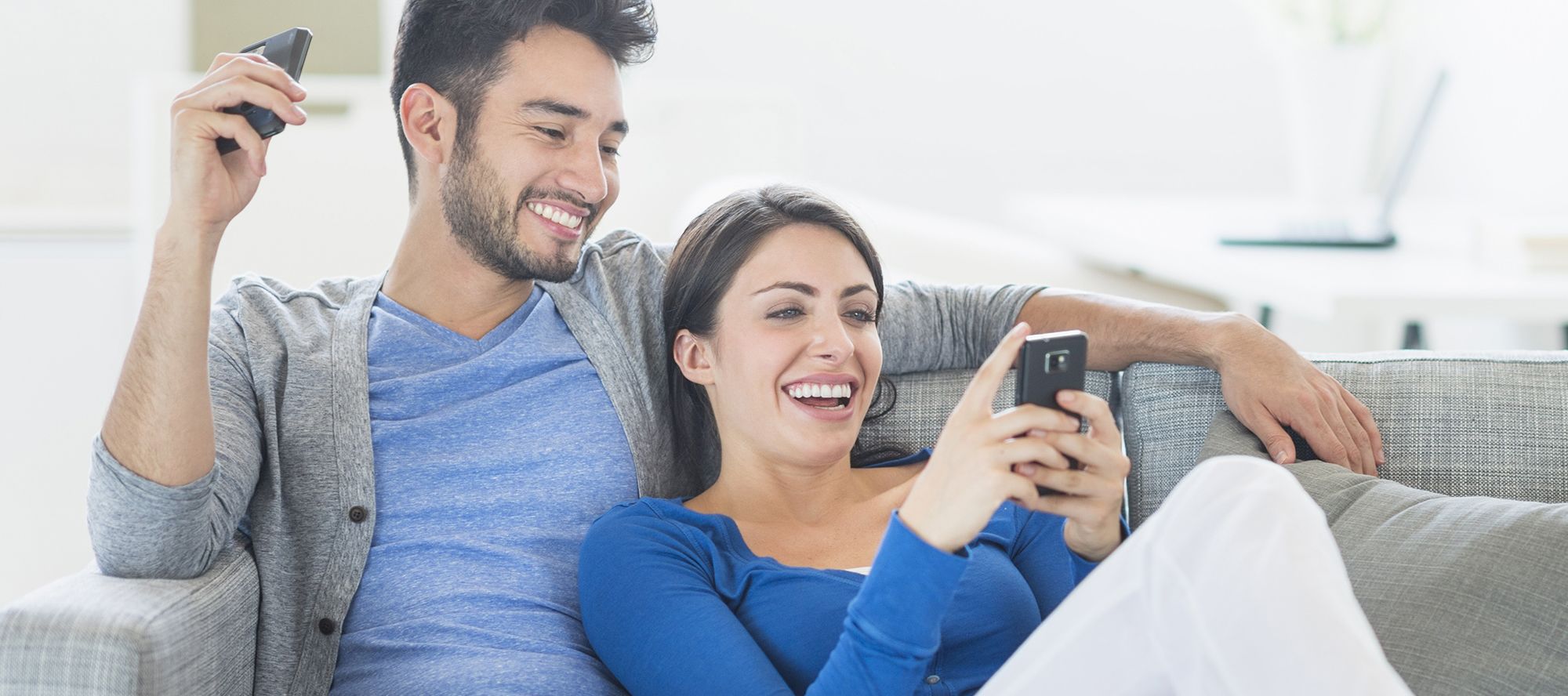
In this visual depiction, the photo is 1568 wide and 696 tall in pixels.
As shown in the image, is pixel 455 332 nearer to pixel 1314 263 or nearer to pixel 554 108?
pixel 554 108

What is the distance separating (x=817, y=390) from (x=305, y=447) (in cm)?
58

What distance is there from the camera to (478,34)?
1780 mm

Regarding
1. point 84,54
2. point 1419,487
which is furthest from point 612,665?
point 84,54

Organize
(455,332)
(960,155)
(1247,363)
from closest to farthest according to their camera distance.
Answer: (1247,363), (455,332), (960,155)

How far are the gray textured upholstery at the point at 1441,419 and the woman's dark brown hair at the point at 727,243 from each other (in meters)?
0.40

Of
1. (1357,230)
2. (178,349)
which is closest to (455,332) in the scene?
(178,349)

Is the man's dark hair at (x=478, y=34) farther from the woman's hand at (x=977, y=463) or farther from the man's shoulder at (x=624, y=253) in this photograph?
the woman's hand at (x=977, y=463)

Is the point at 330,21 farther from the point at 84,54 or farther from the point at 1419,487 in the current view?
the point at 1419,487

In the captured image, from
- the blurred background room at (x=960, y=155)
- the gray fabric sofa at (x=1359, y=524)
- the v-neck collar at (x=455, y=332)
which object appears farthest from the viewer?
the blurred background room at (x=960, y=155)

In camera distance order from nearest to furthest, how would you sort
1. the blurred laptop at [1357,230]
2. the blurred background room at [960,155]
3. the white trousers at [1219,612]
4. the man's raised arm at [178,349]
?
the white trousers at [1219,612] < the man's raised arm at [178,349] < the blurred laptop at [1357,230] < the blurred background room at [960,155]

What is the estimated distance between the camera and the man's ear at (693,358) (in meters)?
1.65

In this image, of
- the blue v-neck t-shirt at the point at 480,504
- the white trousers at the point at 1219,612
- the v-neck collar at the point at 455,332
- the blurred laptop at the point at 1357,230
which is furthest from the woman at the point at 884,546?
the blurred laptop at the point at 1357,230

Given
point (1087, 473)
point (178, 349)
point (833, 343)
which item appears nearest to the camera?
point (1087, 473)

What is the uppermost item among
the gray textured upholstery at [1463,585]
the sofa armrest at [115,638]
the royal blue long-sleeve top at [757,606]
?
the gray textured upholstery at [1463,585]
